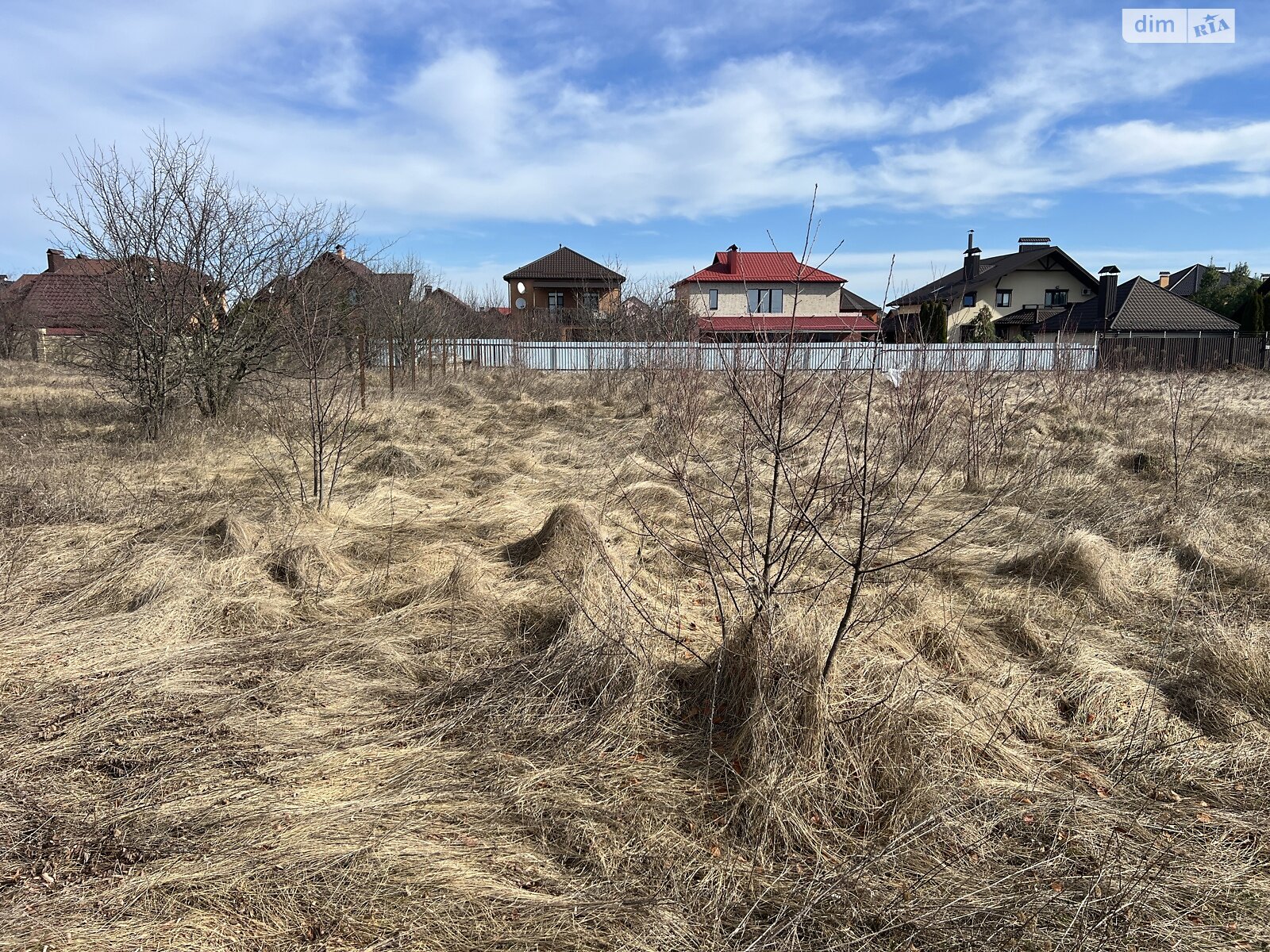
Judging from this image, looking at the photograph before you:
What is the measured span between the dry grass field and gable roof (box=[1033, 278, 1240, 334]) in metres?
28.9

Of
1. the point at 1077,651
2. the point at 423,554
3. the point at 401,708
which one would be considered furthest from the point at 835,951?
the point at 423,554

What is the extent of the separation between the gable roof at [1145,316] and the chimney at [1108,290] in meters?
0.16

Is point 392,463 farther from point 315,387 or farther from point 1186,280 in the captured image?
point 1186,280

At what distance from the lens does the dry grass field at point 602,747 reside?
6.58ft

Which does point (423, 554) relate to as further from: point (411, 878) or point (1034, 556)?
point (1034, 556)

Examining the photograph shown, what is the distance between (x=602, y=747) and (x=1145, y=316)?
3535 centimetres

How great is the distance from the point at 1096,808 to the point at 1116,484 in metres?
5.38

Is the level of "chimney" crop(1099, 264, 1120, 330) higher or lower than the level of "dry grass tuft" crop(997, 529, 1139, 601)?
higher

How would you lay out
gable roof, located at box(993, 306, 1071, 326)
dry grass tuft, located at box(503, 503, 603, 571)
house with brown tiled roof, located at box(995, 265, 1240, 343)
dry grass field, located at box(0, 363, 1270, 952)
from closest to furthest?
dry grass field, located at box(0, 363, 1270, 952), dry grass tuft, located at box(503, 503, 603, 571), house with brown tiled roof, located at box(995, 265, 1240, 343), gable roof, located at box(993, 306, 1071, 326)

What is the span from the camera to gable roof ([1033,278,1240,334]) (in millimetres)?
29484

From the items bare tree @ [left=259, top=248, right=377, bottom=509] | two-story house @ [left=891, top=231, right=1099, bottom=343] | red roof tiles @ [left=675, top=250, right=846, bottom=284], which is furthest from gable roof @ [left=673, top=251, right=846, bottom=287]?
bare tree @ [left=259, top=248, right=377, bottom=509]

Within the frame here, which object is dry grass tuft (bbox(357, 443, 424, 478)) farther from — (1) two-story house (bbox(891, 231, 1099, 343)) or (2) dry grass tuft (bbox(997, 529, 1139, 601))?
(1) two-story house (bbox(891, 231, 1099, 343))

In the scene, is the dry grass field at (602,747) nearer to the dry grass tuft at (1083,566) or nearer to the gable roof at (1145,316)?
the dry grass tuft at (1083,566)

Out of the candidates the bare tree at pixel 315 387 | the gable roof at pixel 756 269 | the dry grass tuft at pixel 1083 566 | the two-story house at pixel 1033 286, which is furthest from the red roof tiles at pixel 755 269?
the dry grass tuft at pixel 1083 566
